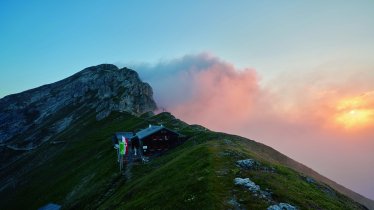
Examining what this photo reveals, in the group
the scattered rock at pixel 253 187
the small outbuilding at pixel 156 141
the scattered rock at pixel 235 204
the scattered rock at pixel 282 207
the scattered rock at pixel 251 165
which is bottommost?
the scattered rock at pixel 235 204

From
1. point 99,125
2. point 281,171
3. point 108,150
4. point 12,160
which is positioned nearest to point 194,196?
point 281,171

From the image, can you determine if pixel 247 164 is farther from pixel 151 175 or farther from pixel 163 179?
pixel 151 175

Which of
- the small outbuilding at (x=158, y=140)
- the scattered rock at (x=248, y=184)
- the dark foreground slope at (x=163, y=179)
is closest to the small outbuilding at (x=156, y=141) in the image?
the small outbuilding at (x=158, y=140)

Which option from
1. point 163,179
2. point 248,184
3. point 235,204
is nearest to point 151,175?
point 163,179

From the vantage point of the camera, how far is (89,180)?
292 feet

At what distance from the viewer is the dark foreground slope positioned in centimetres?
3647

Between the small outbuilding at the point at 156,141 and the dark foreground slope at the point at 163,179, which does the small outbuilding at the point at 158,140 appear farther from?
the dark foreground slope at the point at 163,179

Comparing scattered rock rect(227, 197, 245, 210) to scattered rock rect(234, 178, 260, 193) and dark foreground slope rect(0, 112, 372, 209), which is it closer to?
dark foreground slope rect(0, 112, 372, 209)

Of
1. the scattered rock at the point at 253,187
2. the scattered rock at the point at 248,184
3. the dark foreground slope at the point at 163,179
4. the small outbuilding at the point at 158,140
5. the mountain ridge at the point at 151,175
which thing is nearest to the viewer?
the scattered rock at the point at 253,187

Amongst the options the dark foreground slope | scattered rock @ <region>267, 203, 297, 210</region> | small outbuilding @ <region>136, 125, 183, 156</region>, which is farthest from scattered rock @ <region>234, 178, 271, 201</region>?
small outbuilding @ <region>136, 125, 183, 156</region>

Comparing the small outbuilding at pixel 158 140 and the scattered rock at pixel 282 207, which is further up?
the small outbuilding at pixel 158 140

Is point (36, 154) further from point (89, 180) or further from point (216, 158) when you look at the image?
point (216, 158)

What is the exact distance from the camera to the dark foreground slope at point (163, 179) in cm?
3647

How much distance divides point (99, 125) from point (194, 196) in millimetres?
147082
